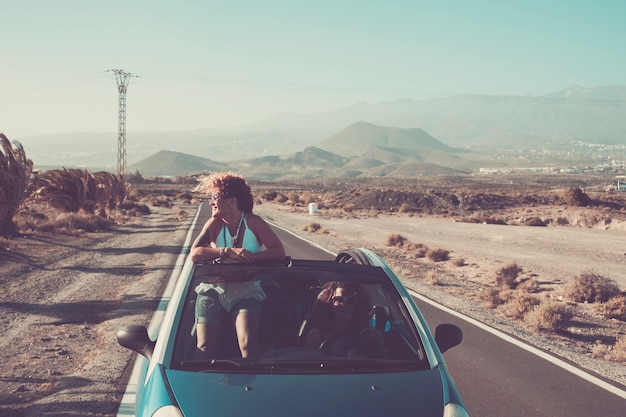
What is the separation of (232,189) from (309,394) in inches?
84.3

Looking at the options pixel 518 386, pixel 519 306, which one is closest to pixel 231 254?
pixel 518 386

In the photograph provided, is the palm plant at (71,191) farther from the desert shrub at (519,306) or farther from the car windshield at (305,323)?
the car windshield at (305,323)

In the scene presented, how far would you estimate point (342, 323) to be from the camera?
16.1 ft

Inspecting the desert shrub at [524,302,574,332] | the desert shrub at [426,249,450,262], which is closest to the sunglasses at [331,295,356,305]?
the desert shrub at [524,302,574,332]

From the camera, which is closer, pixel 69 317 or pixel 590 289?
pixel 69 317

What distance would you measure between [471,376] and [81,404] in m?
3.90

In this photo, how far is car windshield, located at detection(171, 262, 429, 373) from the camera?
13.4 feet

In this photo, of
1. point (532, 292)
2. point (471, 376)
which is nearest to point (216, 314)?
point (471, 376)

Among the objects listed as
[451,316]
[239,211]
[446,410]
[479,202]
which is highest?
[239,211]

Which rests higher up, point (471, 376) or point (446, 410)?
point (446, 410)

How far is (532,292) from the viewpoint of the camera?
15.7 m

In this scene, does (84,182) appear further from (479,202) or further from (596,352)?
(479,202)

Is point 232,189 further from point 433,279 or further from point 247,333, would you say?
point 433,279

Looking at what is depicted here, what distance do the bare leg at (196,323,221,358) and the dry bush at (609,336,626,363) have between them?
6.25 meters
